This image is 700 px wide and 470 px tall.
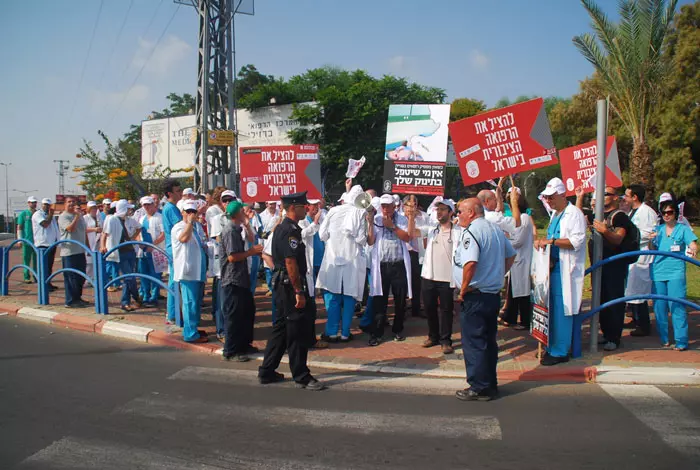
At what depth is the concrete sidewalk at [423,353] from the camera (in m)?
6.07

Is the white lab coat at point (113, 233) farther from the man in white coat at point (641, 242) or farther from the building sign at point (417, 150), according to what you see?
the man in white coat at point (641, 242)

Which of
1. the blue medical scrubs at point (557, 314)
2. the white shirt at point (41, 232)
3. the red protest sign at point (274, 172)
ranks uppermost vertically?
the red protest sign at point (274, 172)

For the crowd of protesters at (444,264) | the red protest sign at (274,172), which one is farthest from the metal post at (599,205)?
the red protest sign at (274,172)

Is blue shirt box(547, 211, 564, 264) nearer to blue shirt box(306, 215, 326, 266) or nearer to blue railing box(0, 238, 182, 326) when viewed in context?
blue shirt box(306, 215, 326, 266)

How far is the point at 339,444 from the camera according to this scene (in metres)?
4.32

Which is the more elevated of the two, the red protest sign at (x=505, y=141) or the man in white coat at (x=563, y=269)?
the red protest sign at (x=505, y=141)

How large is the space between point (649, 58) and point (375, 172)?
16808mm

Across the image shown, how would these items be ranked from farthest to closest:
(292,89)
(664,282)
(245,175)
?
(292,89), (245,175), (664,282)

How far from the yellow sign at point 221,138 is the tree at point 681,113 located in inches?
803

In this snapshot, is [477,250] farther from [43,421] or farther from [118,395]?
[43,421]

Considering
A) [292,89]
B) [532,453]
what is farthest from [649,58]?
[292,89]

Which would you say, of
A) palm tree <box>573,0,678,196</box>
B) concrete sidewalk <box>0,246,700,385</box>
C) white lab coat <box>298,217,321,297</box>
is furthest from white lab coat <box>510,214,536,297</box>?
palm tree <box>573,0,678,196</box>

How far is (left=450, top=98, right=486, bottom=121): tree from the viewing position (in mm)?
42375

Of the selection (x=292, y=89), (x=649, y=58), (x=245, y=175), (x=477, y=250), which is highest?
(x=292, y=89)
